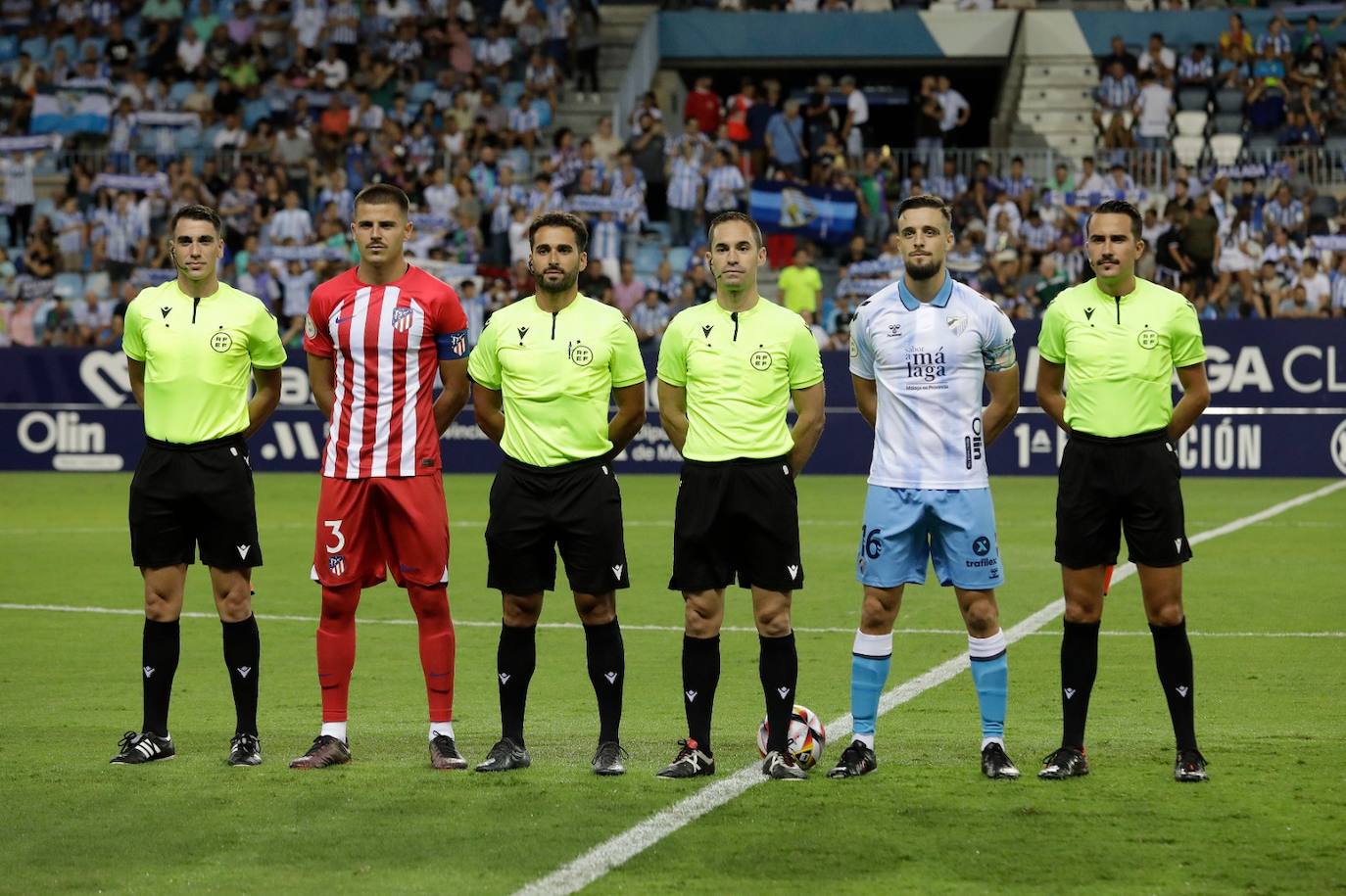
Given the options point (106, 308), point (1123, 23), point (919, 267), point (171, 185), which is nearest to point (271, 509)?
point (106, 308)

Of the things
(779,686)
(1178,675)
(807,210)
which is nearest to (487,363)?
(779,686)

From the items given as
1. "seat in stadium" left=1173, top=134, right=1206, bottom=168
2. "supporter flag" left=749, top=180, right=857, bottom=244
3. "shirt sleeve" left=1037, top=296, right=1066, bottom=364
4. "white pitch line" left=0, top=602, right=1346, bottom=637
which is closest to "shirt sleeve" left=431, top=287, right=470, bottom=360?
"shirt sleeve" left=1037, top=296, right=1066, bottom=364

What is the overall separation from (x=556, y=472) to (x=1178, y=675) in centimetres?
246

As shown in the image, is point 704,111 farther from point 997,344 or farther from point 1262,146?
point 997,344

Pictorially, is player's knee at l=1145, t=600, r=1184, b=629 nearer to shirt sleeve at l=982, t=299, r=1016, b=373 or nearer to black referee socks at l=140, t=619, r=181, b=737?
shirt sleeve at l=982, t=299, r=1016, b=373

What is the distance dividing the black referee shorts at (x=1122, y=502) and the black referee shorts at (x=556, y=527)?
1.71 m

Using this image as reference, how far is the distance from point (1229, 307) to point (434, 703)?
61.1 ft

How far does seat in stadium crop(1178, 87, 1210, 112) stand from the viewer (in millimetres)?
29155

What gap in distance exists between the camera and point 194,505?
7.73 m

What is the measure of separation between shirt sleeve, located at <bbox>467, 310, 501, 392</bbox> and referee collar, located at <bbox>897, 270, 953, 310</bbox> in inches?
61.4

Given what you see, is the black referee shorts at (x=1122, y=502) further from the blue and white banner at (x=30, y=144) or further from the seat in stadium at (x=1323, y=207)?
the blue and white banner at (x=30, y=144)

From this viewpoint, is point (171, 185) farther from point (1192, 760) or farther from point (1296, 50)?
point (1192, 760)

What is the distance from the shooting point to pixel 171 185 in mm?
28219

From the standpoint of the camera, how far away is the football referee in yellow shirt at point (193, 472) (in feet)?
25.2
